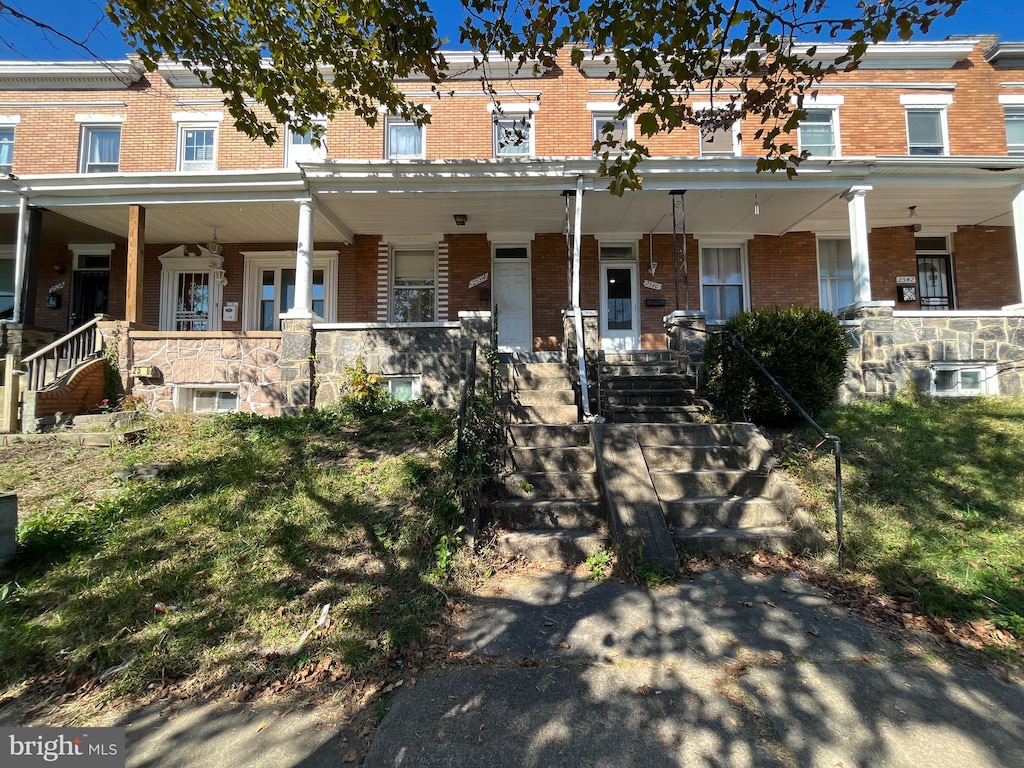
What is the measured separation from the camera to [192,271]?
37.7 feet

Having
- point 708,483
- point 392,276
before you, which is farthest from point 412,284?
point 708,483

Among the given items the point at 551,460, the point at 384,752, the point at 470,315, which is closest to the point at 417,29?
the point at 470,315

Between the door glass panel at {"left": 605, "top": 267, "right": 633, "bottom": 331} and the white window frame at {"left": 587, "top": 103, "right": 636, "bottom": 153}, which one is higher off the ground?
the white window frame at {"left": 587, "top": 103, "right": 636, "bottom": 153}

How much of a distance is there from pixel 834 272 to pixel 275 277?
13.2 meters

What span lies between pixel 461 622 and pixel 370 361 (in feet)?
18.3

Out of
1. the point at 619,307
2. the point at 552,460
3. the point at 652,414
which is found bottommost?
the point at 552,460

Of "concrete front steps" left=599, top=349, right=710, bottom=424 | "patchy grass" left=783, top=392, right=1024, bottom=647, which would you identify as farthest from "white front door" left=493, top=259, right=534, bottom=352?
"patchy grass" left=783, top=392, right=1024, bottom=647

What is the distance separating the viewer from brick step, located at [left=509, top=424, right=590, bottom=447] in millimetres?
5707

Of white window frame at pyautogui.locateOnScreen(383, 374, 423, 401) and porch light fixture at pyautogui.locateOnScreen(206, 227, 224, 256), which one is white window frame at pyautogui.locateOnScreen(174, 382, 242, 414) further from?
porch light fixture at pyautogui.locateOnScreen(206, 227, 224, 256)

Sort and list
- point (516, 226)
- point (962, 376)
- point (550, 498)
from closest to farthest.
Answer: point (550, 498), point (962, 376), point (516, 226)

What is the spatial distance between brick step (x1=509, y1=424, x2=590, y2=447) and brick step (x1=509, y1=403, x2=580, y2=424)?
2.41 feet

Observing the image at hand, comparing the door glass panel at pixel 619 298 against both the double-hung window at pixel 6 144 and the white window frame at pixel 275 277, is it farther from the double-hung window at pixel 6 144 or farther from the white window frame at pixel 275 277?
the double-hung window at pixel 6 144

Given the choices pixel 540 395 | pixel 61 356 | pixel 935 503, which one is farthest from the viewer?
pixel 61 356

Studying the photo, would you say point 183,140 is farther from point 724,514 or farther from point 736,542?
point 736,542
